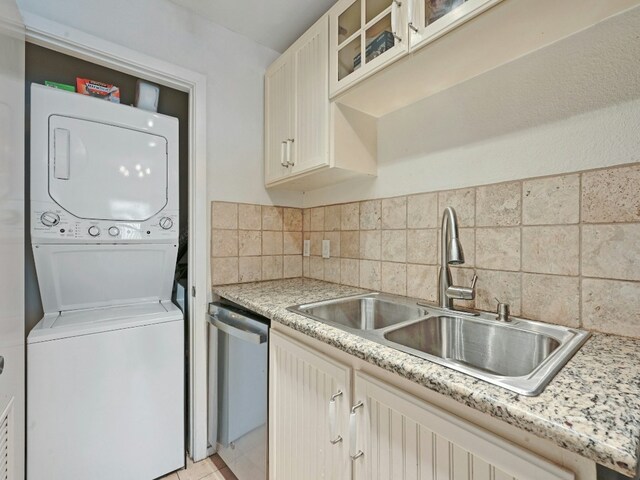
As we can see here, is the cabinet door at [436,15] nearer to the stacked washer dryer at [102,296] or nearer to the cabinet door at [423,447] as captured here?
the cabinet door at [423,447]

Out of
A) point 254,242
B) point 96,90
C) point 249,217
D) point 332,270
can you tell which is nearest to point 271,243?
point 254,242

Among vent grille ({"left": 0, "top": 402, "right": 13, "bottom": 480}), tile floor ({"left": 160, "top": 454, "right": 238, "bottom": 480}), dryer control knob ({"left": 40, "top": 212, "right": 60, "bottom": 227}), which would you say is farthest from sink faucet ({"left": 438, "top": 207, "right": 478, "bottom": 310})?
dryer control knob ({"left": 40, "top": 212, "right": 60, "bottom": 227})

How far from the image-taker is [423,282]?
1.29 m

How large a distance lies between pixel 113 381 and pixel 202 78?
1.56 m

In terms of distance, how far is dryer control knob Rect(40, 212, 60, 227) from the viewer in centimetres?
121

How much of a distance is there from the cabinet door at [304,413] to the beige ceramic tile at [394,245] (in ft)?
2.21

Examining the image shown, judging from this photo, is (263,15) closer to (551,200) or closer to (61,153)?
(61,153)

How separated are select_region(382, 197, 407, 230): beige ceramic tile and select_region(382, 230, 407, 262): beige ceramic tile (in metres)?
0.03

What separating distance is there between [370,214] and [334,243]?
33 cm

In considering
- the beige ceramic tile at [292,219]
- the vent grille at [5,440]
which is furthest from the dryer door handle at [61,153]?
the beige ceramic tile at [292,219]

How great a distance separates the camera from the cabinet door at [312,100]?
4.42 ft

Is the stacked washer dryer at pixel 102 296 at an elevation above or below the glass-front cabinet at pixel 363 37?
below

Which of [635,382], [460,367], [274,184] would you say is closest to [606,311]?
[635,382]

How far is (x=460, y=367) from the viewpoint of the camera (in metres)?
0.62
